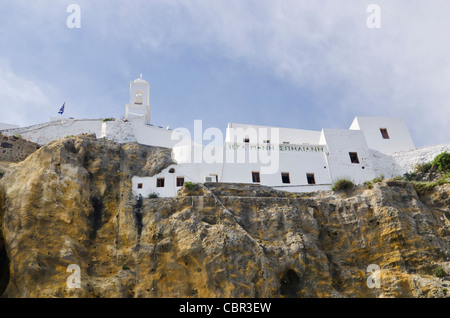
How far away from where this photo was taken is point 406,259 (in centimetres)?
2111

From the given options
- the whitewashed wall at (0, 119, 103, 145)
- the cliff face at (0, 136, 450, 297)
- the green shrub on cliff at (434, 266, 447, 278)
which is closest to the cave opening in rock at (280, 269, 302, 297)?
the cliff face at (0, 136, 450, 297)

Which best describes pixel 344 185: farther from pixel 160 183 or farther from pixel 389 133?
pixel 160 183

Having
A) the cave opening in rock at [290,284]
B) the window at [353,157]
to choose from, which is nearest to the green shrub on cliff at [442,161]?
the window at [353,157]

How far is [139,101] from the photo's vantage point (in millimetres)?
34062

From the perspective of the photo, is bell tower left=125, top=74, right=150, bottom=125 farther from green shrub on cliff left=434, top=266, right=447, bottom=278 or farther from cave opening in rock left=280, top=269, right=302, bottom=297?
green shrub on cliff left=434, top=266, right=447, bottom=278

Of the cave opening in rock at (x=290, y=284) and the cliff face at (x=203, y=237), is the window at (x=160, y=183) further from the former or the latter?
the cave opening in rock at (x=290, y=284)

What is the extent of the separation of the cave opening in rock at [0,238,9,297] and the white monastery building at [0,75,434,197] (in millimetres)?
7024

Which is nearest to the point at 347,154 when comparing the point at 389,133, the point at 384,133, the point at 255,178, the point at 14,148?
the point at 384,133

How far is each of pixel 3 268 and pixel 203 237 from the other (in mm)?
10155

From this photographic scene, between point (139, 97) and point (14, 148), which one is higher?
point (139, 97)

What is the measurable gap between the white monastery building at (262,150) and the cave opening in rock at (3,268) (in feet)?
23.0

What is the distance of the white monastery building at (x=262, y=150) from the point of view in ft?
87.0

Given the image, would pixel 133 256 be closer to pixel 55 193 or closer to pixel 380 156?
pixel 55 193

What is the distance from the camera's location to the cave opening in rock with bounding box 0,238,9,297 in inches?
849
